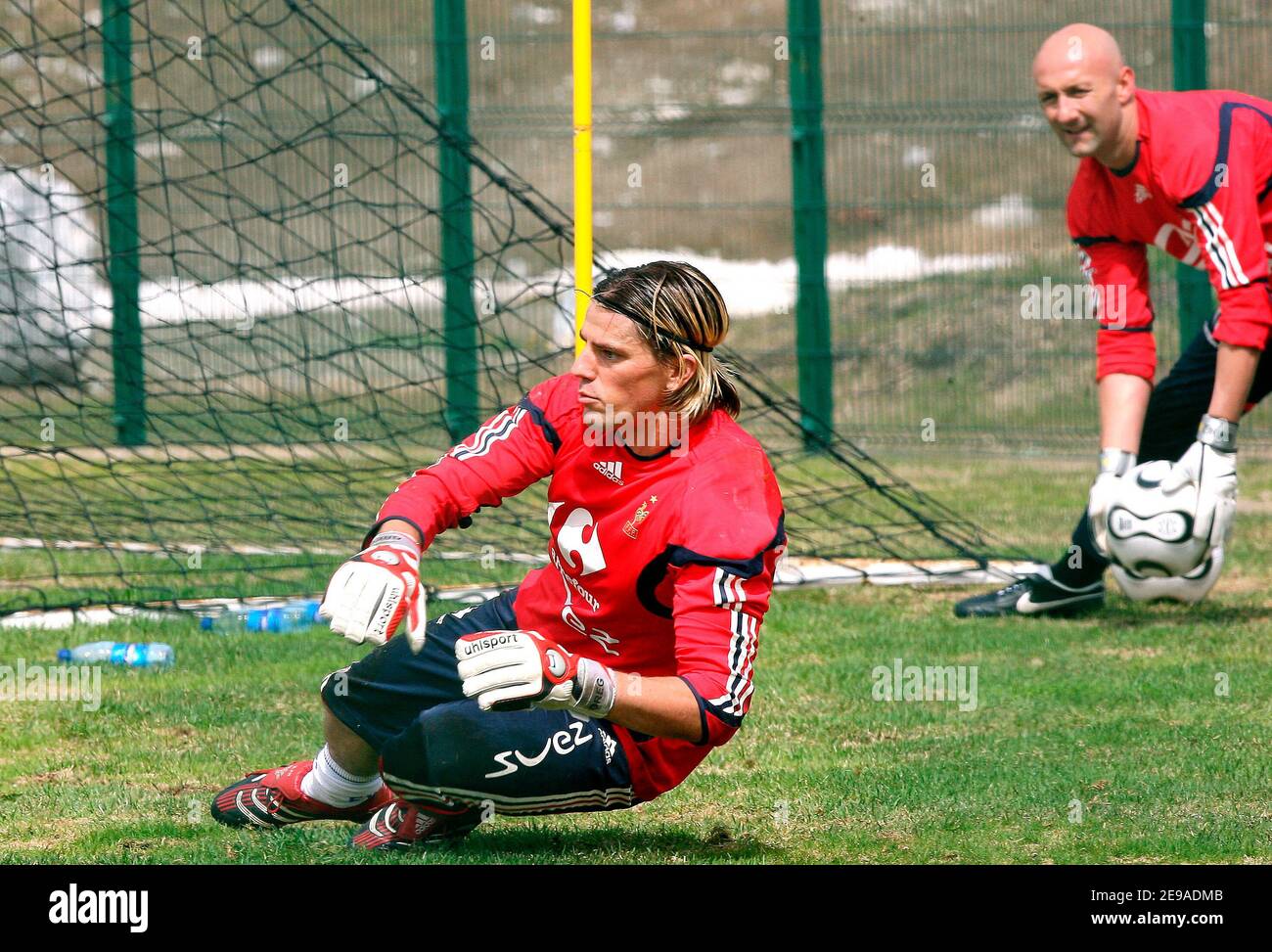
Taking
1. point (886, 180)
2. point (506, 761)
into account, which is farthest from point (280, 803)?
point (886, 180)

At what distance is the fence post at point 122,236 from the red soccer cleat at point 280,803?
6.62 meters

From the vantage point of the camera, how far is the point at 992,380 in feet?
40.1

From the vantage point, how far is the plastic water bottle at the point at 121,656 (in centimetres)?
628

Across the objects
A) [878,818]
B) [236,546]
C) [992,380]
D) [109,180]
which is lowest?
[878,818]

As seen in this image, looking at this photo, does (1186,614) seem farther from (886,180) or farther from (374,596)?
(886,180)

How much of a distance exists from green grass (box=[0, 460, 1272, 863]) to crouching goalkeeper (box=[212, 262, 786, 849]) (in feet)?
1.17

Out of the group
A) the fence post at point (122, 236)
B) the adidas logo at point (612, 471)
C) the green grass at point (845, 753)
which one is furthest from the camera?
the fence post at point (122, 236)

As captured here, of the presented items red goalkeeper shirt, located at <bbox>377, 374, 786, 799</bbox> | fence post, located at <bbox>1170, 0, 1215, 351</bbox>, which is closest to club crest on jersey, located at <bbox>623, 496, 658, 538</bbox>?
red goalkeeper shirt, located at <bbox>377, 374, 786, 799</bbox>

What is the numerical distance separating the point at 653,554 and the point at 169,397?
7.80 m

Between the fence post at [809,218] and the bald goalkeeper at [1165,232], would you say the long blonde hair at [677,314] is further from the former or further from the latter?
the fence post at [809,218]

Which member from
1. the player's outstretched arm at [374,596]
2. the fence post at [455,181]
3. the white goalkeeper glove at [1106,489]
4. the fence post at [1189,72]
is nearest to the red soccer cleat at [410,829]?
the player's outstretched arm at [374,596]

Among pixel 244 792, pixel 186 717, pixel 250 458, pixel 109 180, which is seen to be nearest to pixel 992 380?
pixel 250 458

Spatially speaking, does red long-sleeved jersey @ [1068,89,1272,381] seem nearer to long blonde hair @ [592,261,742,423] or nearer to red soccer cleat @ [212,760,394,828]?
long blonde hair @ [592,261,742,423]

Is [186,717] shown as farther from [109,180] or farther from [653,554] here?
[109,180]
